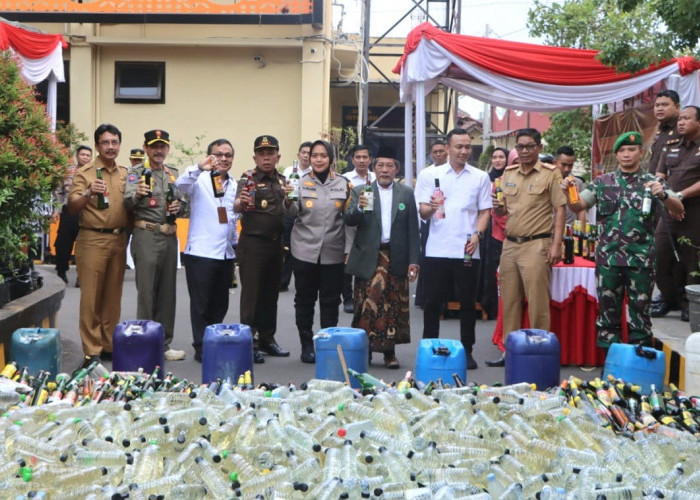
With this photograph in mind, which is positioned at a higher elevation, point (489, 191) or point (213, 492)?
point (489, 191)

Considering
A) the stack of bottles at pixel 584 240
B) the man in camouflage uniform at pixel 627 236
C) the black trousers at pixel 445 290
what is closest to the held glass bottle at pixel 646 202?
the man in camouflage uniform at pixel 627 236

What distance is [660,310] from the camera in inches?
344

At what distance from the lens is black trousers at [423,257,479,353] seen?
777cm

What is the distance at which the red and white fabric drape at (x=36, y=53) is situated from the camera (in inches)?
472

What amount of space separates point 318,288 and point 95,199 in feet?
6.76

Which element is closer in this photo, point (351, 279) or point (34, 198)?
point (34, 198)

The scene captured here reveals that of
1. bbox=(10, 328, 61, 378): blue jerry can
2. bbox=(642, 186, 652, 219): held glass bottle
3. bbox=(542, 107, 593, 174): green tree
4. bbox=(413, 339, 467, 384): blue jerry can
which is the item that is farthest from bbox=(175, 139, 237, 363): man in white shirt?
bbox=(542, 107, 593, 174): green tree

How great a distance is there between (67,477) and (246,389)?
5.78ft

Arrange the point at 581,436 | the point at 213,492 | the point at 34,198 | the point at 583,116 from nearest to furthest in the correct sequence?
the point at 213,492, the point at 581,436, the point at 34,198, the point at 583,116

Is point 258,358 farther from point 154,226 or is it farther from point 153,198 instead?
point 153,198

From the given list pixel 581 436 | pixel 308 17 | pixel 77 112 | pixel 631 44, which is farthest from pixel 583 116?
pixel 581 436

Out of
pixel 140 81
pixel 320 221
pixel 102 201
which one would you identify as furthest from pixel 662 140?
pixel 140 81

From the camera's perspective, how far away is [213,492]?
3586mm

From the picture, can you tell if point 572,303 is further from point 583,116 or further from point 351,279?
point 583,116
